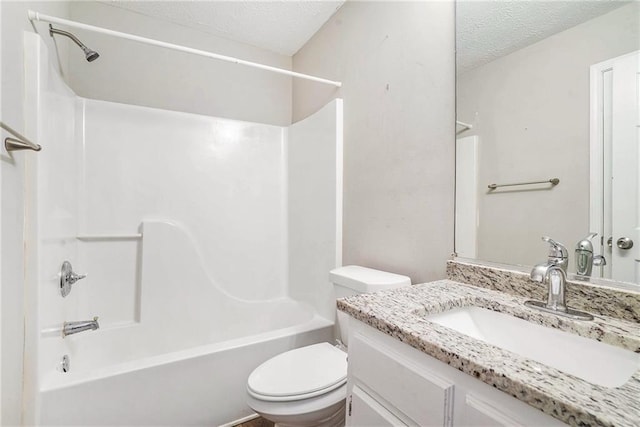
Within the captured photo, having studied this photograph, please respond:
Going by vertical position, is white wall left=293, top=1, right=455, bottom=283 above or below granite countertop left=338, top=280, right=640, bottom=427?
above

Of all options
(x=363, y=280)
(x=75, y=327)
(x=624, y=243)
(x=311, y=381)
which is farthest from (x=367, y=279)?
(x=75, y=327)

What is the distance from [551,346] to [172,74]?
8.46 feet

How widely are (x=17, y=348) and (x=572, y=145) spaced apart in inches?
77.9

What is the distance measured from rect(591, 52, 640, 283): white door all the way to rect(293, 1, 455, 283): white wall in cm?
47

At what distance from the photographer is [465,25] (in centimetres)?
115

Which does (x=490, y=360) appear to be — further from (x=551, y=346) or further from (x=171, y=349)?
(x=171, y=349)

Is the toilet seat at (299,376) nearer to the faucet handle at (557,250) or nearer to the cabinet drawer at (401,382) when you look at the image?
the cabinet drawer at (401,382)

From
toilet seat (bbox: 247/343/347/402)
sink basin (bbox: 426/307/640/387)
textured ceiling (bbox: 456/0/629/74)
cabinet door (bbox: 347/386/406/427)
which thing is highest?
textured ceiling (bbox: 456/0/629/74)

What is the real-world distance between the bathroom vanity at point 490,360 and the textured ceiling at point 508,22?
0.78 metres

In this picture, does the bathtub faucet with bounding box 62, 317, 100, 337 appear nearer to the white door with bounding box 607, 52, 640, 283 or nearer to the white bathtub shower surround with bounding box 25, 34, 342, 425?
the white bathtub shower surround with bounding box 25, 34, 342, 425

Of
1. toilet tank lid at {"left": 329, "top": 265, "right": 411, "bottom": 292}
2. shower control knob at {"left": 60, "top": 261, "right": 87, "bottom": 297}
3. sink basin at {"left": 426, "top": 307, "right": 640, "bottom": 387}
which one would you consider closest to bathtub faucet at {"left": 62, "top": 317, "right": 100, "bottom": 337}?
shower control knob at {"left": 60, "top": 261, "right": 87, "bottom": 297}

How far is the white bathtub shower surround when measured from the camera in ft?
4.11

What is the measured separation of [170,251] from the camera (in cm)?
204

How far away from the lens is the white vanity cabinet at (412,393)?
0.51 metres
